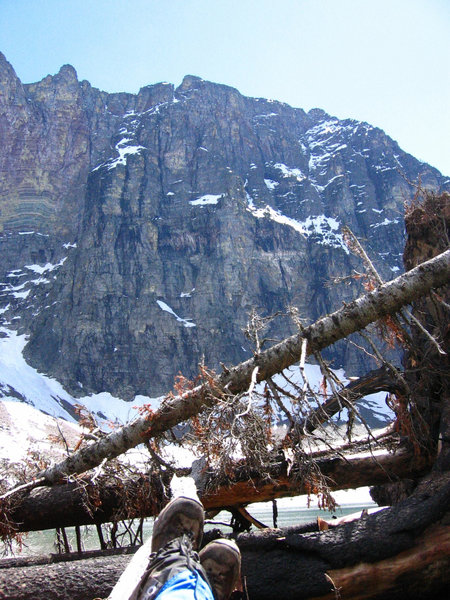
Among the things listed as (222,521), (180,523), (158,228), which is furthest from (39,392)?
(180,523)

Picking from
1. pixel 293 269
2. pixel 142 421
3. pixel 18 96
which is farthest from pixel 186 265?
pixel 142 421

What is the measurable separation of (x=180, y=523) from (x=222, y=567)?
48 cm

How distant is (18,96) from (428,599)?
672 ft

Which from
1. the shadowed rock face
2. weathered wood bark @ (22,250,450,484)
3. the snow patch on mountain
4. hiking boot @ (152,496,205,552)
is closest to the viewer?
hiking boot @ (152,496,205,552)

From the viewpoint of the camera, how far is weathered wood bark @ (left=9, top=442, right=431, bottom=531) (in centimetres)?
506

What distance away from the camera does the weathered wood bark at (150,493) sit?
5.06 metres

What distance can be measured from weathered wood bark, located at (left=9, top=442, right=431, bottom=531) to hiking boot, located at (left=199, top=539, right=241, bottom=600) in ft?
5.63

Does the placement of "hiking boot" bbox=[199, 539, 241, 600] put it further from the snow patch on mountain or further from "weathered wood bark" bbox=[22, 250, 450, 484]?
the snow patch on mountain

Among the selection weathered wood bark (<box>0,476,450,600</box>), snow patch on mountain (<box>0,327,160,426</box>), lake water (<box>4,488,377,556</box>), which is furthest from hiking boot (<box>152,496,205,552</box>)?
snow patch on mountain (<box>0,327,160,426</box>)

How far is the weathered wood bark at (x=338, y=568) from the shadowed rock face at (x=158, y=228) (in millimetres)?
135062

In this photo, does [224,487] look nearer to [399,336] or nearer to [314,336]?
[314,336]

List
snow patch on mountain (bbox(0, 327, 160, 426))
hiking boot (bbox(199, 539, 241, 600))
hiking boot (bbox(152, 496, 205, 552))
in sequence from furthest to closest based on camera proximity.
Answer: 1. snow patch on mountain (bbox(0, 327, 160, 426))
2. hiking boot (bbox(152, 496, 205, 552))
3. hiking boot (bbox(199, 539, 241, 600))

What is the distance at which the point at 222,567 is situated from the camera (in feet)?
10.6

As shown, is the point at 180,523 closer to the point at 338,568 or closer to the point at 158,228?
the point at 338,568
